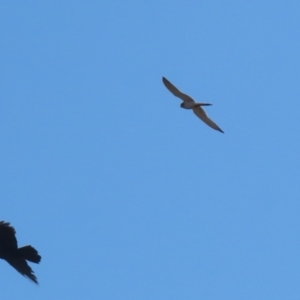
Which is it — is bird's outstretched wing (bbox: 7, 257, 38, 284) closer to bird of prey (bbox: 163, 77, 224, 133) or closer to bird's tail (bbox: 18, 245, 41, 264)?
bird's tail (bbox: 18, 245, 41, 264)

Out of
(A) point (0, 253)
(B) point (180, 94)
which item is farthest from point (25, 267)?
(B) point (180, 94)

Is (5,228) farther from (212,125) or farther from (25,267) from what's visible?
(212,125)

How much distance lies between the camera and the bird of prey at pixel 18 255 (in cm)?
1217

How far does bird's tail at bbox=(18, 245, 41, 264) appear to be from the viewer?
12.3m

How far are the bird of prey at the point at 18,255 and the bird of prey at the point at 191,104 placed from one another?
9249 mm

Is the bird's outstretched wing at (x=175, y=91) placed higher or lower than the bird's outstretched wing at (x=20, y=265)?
higher

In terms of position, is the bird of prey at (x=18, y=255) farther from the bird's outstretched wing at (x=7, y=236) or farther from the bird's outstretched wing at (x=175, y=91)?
the bird's outstretched wing at (x=175, y=91)

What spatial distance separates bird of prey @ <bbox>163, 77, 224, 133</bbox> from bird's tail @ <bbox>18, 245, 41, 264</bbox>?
9212 mm

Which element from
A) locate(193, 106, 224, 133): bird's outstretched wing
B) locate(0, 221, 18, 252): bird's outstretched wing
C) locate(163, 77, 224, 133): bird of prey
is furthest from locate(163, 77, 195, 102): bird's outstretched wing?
locate(0, 221, 18, 252): bird's outstretched wing

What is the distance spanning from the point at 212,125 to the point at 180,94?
3.35 ft

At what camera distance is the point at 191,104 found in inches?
839

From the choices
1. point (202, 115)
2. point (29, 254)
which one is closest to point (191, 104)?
point (202, 115)

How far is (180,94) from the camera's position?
69.6 ft

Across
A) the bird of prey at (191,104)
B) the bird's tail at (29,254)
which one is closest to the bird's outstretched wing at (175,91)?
the bird of prey at (191,104)
